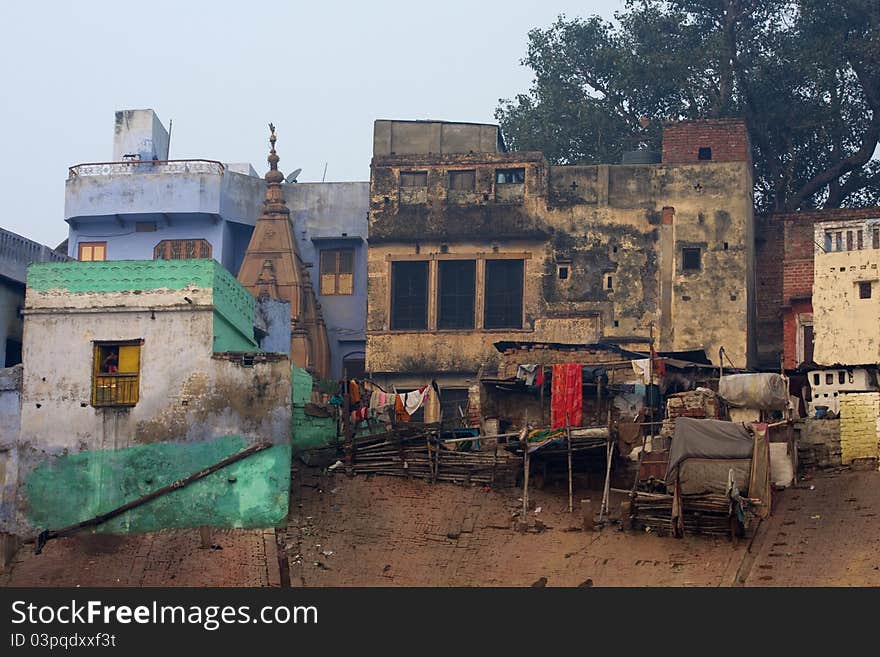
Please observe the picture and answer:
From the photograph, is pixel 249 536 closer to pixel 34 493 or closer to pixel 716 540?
pixel 34 493

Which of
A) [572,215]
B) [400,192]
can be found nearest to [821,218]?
[572,215]

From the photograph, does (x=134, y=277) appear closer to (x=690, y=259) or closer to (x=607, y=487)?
(x=607, y=487)

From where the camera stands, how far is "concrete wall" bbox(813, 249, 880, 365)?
40.5m

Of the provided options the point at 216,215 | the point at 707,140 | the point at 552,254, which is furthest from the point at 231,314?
the point at 707,140

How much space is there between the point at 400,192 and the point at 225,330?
31.7 ft

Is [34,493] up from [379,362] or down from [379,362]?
down

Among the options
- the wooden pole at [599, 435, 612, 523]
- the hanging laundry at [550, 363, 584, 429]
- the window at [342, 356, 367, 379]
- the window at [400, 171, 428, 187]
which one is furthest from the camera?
the window at [342, 356, 367, 379]

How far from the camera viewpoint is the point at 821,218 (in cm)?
4531

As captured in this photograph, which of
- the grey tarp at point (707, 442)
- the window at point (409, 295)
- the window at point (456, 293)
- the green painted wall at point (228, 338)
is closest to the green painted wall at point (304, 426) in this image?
the green painted wall at point (228, 338)

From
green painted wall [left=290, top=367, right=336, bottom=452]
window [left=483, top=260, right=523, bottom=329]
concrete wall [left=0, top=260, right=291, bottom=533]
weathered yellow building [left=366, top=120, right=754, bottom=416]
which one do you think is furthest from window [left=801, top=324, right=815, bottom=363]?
concrete wall [left=0, top=260, right=291, bottom=533]

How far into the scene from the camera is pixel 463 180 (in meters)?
46.1

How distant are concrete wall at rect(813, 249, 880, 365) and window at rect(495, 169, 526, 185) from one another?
8559 mm

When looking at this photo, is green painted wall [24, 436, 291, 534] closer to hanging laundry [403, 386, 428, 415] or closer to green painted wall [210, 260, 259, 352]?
green painted wall [210, 260, 259, 352]

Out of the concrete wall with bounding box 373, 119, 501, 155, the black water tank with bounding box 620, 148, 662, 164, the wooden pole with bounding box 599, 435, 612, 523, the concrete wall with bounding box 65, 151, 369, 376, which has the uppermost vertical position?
the concrete wall with bounding box 373, 119, 501, 155
